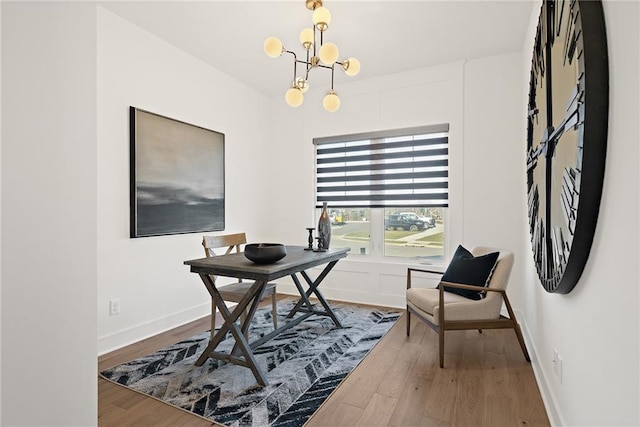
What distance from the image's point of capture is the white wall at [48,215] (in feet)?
3.03

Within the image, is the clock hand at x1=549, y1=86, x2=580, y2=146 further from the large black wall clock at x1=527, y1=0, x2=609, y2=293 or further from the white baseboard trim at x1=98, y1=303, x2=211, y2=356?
the white baseboard trim at x1=98, y1=303, x2=211, y2=356

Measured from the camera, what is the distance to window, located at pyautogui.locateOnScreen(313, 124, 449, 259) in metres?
4.11

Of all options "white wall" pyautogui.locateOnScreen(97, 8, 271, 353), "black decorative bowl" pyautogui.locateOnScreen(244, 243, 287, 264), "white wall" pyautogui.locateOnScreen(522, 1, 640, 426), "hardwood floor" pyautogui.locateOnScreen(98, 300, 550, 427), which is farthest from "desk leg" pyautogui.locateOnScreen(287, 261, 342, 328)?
"white wall" pyautogui.locateOnScreen(522, 1, 640, 426)

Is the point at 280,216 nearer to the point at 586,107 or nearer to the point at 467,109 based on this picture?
the point at 467,109

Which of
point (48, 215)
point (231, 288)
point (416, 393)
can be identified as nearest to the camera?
point (48, 215)

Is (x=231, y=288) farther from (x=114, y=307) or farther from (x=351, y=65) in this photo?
(x=351, y=65)

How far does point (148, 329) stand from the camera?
10.7ft

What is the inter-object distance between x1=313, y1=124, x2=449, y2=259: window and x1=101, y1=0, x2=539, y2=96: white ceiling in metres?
0.88

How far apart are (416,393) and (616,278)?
1.52 meters

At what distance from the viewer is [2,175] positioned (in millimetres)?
901

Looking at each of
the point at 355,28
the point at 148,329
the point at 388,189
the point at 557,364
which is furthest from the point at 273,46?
the point at 148,329

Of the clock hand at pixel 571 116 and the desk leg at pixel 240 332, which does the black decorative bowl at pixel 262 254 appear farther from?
the clock hand at pixel 571 116

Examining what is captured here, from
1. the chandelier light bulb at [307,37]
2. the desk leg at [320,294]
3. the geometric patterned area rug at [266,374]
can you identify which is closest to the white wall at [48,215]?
the geometric patterned area rug at [266,374]

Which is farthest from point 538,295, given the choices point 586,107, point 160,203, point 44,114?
point 160,203
